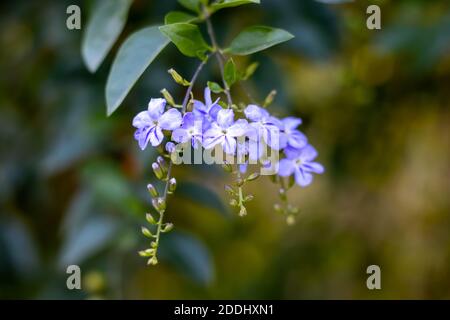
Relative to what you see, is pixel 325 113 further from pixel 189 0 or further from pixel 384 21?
pixel 189 0

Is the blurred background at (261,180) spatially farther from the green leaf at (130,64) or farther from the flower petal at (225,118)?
the flower petal at (225,118)

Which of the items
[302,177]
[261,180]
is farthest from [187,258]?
[261,180]

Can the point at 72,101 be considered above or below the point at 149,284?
above

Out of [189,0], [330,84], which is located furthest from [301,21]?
[189,0]

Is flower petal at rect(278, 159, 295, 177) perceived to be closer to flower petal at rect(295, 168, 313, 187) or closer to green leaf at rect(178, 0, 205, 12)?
flower petal at rect(295, 168, 313, 187)

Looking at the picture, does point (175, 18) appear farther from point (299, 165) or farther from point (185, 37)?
point (299, 165)

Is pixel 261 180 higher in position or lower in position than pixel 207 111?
higher
